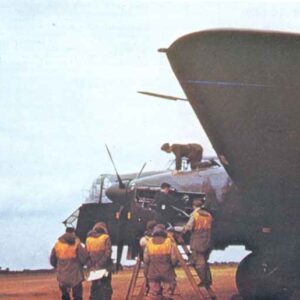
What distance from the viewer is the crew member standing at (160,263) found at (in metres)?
13.5

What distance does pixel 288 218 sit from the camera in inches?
552

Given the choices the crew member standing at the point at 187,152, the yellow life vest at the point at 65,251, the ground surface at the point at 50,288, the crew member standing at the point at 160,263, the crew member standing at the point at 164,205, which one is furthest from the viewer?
the ground surface at the point at 50,288

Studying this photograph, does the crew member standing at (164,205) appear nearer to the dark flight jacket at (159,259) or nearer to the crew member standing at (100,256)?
the crew member standing at (100,256)

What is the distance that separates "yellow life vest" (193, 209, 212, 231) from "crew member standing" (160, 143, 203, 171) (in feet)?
9.47

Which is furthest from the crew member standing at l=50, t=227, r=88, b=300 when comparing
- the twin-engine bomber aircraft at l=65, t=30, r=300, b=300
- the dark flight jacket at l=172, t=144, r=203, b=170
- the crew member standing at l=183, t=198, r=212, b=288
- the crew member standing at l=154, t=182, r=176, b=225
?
the dark flight jacket at l=172, t=144, r=203, b=170

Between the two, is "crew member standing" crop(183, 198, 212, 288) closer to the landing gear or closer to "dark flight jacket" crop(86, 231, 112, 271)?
the landing gear

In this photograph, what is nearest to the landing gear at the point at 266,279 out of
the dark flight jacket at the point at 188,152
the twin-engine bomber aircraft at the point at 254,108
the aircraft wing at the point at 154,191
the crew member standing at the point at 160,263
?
the twin-engine bomber aircraft at the point at 254,108

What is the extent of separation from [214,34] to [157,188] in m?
6.74

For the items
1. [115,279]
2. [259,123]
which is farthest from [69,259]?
[115,279]

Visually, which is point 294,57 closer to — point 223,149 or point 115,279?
point 223,149

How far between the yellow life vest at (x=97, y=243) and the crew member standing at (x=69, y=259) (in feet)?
0.96

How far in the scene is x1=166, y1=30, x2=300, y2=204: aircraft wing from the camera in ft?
36.2

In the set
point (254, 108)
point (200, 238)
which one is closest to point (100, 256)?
point (200, 238)

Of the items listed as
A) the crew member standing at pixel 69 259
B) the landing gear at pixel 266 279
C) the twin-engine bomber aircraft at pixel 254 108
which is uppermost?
the twin-engine bomber aircraft at pixel 254 108
